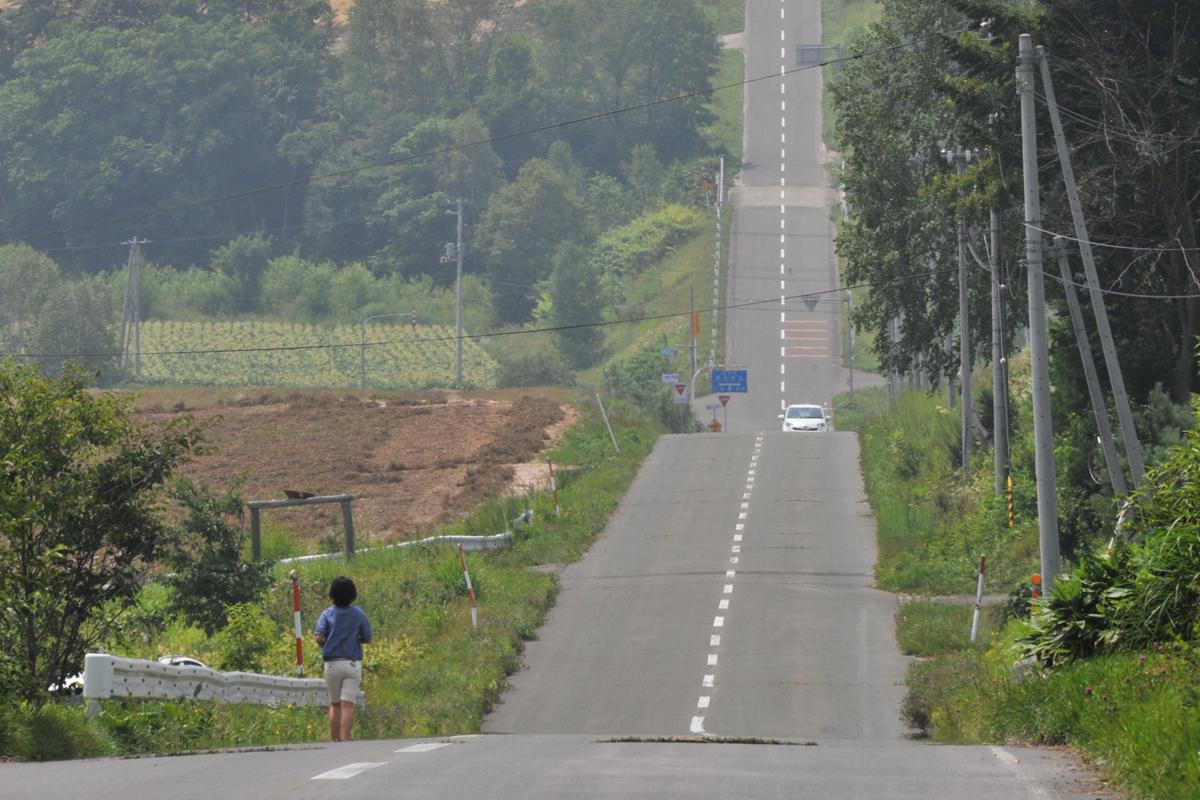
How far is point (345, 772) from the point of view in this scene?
1176 cm

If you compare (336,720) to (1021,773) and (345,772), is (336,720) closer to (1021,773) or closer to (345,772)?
(345,772)

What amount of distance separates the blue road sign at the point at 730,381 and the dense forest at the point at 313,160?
1696 inches

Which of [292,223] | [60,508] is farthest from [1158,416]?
[292,223]

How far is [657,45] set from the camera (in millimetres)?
169000

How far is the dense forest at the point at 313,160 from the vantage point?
5832 inches

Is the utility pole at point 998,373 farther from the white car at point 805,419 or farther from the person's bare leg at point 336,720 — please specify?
the white car at point 805,419

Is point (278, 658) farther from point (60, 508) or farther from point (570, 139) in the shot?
point (570, 139)

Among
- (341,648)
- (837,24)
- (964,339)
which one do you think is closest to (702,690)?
(341,648)

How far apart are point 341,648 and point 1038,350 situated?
1393 centimetres

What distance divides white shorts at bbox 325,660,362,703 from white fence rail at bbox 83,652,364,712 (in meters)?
0.73

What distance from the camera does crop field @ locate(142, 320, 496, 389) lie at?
390 feet

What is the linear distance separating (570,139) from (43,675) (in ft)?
502

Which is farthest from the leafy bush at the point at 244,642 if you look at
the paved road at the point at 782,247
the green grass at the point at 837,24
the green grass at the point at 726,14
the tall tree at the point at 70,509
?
the green grass at the point at 726,14

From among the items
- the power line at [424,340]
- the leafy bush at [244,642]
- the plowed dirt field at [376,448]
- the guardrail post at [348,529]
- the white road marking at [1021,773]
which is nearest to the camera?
the white road marking at [1021,773]
